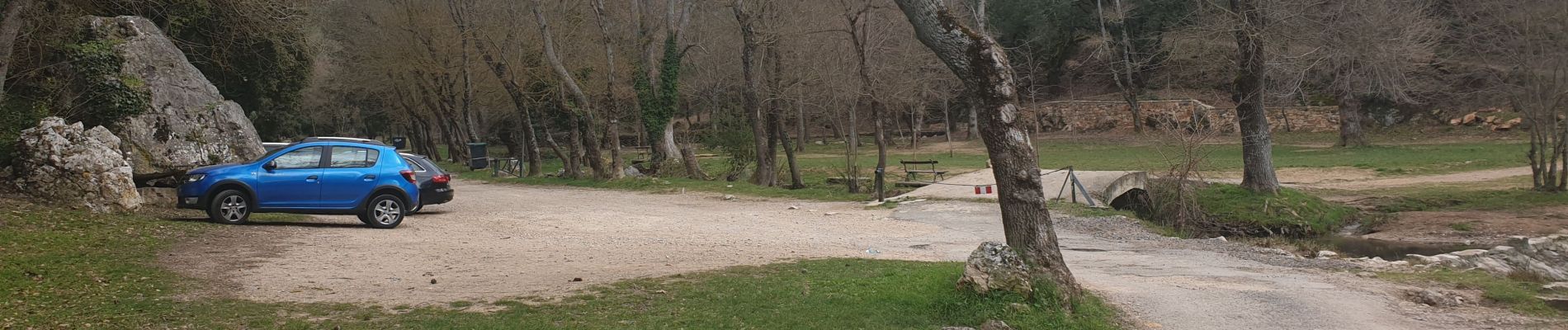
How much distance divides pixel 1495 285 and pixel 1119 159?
28.9m

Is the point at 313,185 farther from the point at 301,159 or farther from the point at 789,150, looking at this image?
the point at 789,150

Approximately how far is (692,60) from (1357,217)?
3253 centimetres

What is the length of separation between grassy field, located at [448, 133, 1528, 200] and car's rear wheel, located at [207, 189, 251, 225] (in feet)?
40.4

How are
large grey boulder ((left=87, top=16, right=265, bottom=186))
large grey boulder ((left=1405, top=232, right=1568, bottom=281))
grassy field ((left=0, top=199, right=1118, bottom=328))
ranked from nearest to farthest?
grassy field ((left=0, top=199, right=1118, bottom=328)), large grey boulder ((left=1405, top=232, right=1568, bottom=281)), large grey boulder ((left=87, top=16, right=265, bottom=186))

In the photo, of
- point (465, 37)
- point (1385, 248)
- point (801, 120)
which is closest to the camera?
point (1385, 248)

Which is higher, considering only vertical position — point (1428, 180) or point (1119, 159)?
point (1119, 159)

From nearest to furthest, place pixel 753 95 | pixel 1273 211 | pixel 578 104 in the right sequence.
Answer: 1. pixel 1273 211
2. pixel 753 95
3. pixel 578 104

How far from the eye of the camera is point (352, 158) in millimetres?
15547

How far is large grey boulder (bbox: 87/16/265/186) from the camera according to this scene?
634 inches

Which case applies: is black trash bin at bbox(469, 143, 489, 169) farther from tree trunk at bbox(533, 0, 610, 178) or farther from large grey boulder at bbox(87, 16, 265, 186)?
large grey boulder at bbox(87, 16, 265, 186)

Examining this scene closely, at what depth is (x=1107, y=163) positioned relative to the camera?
120ft

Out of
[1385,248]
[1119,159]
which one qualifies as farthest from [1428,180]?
[1119,159]

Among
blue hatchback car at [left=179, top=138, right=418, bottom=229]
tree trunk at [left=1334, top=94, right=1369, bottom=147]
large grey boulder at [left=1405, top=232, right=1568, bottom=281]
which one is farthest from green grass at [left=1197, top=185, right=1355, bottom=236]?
tree trunk at [left=1334, top=94, right=1369, bottom=147]

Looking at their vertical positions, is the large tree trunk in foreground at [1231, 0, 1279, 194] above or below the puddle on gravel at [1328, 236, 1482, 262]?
above
